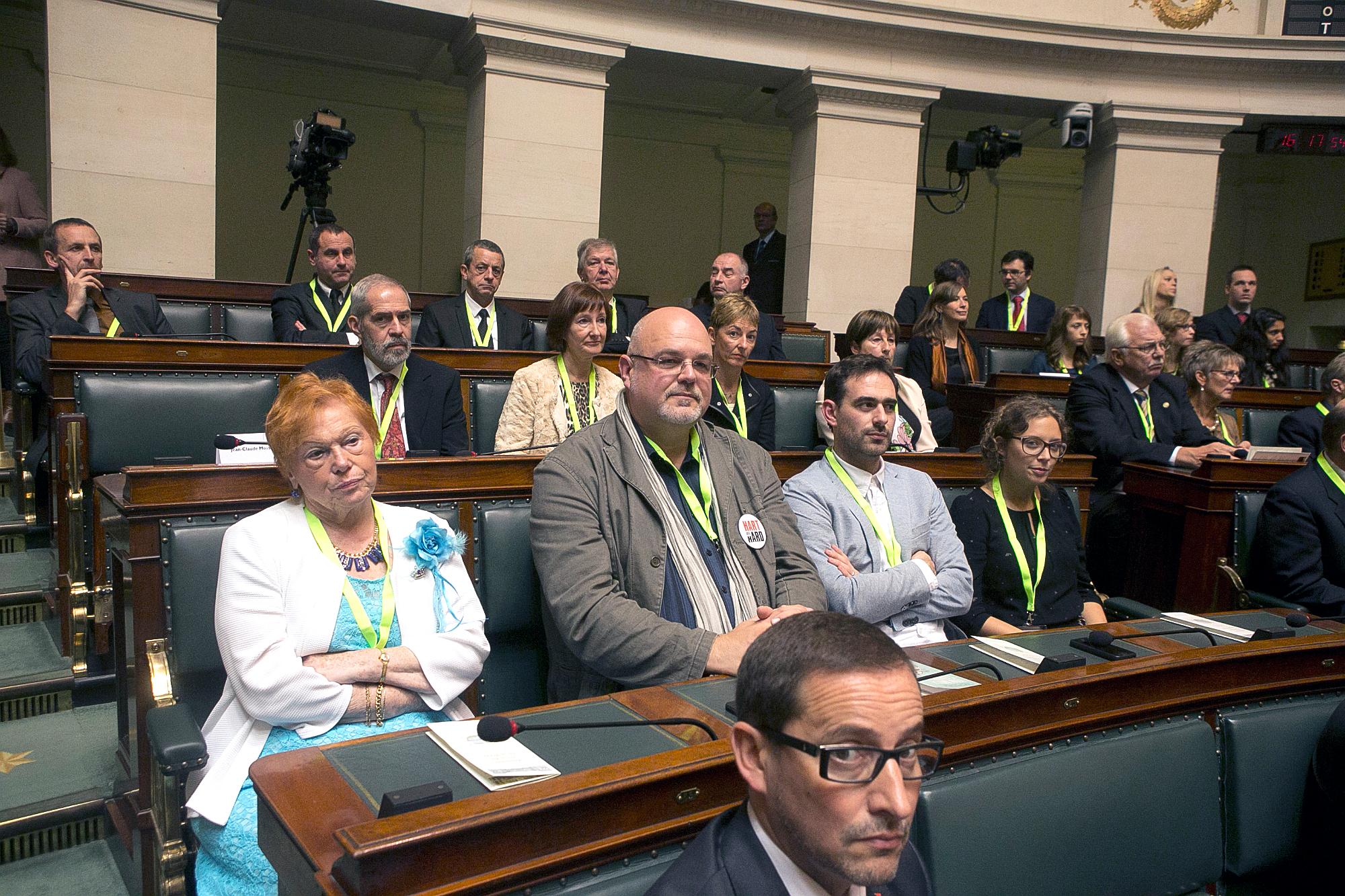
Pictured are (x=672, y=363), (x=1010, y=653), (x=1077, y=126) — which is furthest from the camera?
(x=1077, y=126)

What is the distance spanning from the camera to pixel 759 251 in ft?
26.0

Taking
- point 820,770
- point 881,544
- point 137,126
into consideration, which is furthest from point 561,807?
point 137,126

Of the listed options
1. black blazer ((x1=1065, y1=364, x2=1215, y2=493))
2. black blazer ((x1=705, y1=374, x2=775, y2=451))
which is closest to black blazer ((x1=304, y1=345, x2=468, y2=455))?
black blazer ((x1=705, y1=374, x2=775, y2=451))

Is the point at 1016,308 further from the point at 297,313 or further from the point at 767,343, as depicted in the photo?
the point at 297,313

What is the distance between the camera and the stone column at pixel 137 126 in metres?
5.30

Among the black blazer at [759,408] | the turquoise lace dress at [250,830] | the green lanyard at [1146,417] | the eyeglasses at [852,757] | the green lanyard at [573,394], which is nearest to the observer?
the eyeglasses at [852,757]

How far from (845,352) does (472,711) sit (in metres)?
2.50

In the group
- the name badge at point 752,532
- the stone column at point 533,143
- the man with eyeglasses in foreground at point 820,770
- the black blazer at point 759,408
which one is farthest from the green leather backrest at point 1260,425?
the man with eyeglasses in foreground at point 820,770

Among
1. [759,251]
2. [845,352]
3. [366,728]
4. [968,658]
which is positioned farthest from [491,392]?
[759,251]

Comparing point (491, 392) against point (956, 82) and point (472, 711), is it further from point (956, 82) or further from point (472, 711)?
point (956, 82)

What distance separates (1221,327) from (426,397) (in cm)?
558

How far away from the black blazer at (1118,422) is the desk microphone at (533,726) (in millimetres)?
2911

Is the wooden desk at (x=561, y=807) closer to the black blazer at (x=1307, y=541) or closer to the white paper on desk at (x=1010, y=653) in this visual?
the white paper on desk at (x=1010, y=653)

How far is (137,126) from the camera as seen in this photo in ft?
18.0
